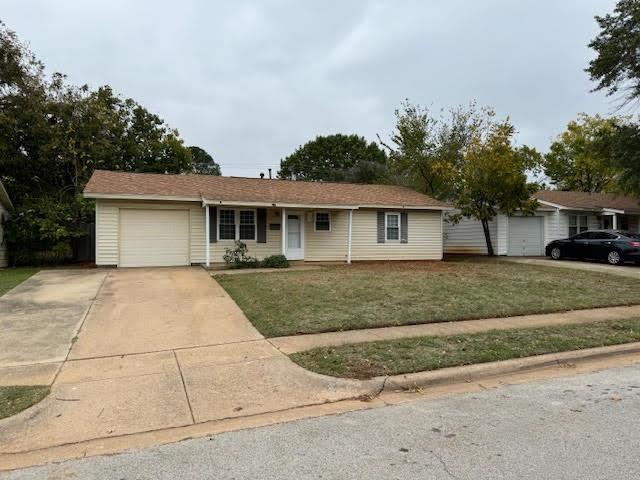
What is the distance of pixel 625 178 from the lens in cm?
2008

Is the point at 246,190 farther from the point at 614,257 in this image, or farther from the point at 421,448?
the point at 421,448

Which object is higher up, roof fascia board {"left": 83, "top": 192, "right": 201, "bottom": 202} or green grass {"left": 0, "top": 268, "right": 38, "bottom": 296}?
roof fascia board {"left": 83, "top": 192, "right": 201, "bottom": 202}

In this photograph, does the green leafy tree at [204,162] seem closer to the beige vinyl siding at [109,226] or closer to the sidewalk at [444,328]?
the beige vinyl siding at [109,226]

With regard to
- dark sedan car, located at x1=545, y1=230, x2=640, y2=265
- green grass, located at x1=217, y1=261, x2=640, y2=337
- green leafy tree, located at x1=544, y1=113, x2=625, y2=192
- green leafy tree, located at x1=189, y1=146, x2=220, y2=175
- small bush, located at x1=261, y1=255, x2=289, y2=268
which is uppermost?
green leafy tree, located at x1=189, y1=146, x2=220, y2=175

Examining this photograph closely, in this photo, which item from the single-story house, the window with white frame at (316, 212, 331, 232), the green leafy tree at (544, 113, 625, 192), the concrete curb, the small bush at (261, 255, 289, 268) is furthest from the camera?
the green leafy tree at (544, 113, 625, 192)

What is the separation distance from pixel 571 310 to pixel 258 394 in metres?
7.39

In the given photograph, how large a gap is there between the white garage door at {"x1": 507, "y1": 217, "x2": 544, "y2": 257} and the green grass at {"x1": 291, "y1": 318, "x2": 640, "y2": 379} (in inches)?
634

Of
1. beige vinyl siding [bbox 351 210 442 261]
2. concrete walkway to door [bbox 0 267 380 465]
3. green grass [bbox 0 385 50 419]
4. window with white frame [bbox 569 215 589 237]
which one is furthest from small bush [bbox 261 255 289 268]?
window with white frame [bbox 569 215 589 237]

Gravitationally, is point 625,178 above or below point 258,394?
above

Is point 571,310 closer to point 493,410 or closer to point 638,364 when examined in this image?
point 638,364

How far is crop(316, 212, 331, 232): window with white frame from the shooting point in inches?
765

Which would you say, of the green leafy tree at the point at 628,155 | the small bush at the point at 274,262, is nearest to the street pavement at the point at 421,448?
the small bush at the point at 274,262

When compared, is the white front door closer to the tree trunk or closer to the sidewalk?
the tree trunk

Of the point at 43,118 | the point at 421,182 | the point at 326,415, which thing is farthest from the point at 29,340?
the point at 421,182
